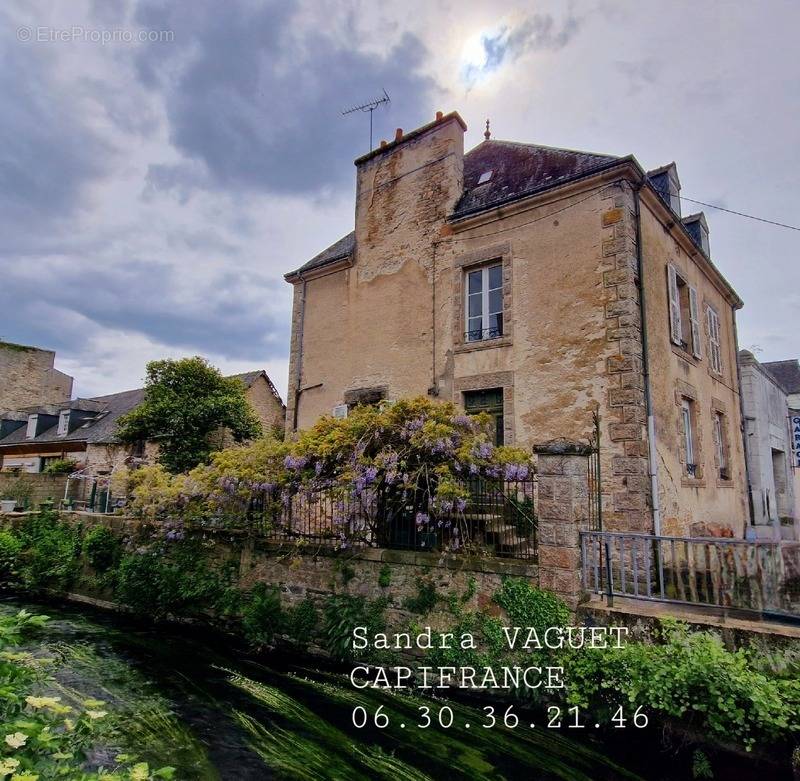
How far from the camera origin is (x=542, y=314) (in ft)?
30.2

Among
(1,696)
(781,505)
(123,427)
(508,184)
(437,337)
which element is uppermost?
(508,184)

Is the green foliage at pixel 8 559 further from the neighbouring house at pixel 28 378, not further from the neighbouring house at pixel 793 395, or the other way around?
the neighbouring house at pixel 793 395

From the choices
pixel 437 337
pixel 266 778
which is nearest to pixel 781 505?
pixel 437 337

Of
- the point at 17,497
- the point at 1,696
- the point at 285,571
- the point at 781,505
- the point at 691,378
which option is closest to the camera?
the point at 1,696

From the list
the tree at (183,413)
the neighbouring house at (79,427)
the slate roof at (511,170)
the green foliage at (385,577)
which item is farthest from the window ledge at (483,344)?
the neighbouring house at (79,427)

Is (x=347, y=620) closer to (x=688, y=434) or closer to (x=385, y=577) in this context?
(x=385, y=577)

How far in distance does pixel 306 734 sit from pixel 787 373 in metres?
22.9

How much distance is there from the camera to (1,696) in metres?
2.94

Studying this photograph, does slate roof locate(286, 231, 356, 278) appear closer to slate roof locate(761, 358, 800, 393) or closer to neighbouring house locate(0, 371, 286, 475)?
neighbouring house locate(0, 371, 286, 475)

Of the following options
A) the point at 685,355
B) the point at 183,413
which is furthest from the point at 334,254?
the point at 685,355

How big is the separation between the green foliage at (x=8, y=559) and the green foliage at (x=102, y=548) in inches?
118

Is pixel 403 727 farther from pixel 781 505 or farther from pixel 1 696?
pixel 781 505

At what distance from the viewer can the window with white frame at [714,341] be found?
475 inches

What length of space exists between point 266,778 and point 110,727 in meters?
1.79
